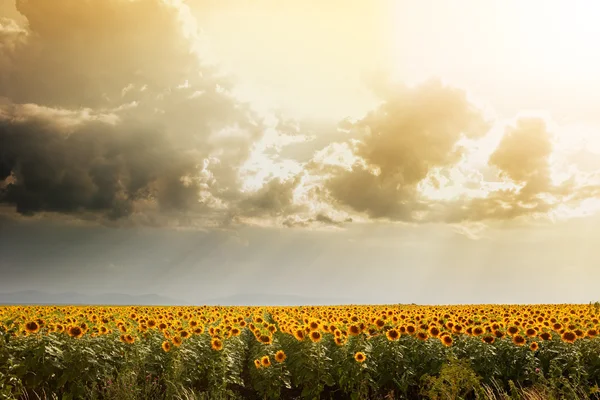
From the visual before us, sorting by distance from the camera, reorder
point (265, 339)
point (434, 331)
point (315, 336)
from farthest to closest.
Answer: point (265, 339), point (434, 331), point (315, 336)

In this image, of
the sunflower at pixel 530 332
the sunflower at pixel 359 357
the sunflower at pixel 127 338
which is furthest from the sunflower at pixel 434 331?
the sunflower at pixel 127 338

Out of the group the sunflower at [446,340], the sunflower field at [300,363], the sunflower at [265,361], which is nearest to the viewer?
the sunflower field at [300,363]

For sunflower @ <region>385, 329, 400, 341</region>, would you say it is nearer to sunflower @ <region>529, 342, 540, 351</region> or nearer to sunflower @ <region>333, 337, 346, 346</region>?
sunflower @ <region>333, 337, 346, 346</region>

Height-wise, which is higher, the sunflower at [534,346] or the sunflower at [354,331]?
the sunflower at [354,331]

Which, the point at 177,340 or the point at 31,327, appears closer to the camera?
the point at 31,327

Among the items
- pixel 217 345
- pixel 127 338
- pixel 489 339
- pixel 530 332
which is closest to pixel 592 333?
pixel 530 332

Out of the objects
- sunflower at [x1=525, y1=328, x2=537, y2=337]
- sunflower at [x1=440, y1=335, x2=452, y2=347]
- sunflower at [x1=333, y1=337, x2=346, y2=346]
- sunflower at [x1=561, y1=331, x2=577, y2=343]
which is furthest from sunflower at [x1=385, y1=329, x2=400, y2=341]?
sunflower at [x1=561, y1=331, x2=577, y2=343]

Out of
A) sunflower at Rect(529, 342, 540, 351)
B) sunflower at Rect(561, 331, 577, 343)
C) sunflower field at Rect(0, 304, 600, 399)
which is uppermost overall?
sunflower at Rect(561, 331, 577, 343)

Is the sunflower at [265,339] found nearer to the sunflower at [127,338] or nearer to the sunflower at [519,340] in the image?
the sunflower at [127,338]

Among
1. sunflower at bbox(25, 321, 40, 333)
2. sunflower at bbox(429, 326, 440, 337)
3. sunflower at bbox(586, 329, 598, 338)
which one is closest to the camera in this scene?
sunflower at bbox(25, 321, 40, 333)

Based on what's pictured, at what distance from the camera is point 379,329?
17000 millimetres

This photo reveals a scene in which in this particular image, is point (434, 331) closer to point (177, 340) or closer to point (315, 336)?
point (315, 336)

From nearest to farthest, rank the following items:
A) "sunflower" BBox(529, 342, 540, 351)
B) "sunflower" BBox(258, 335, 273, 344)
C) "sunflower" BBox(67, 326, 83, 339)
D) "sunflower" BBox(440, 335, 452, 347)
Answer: "sunflower" BBox(67, 326, 83, 339) → "sunflower" BBox(440, 335, 452, 347) → "sunflower" BBox(529, 342, 540, 351) → "sunflower" BBox(258, 335, 273, 344)

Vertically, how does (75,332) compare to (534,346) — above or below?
above
